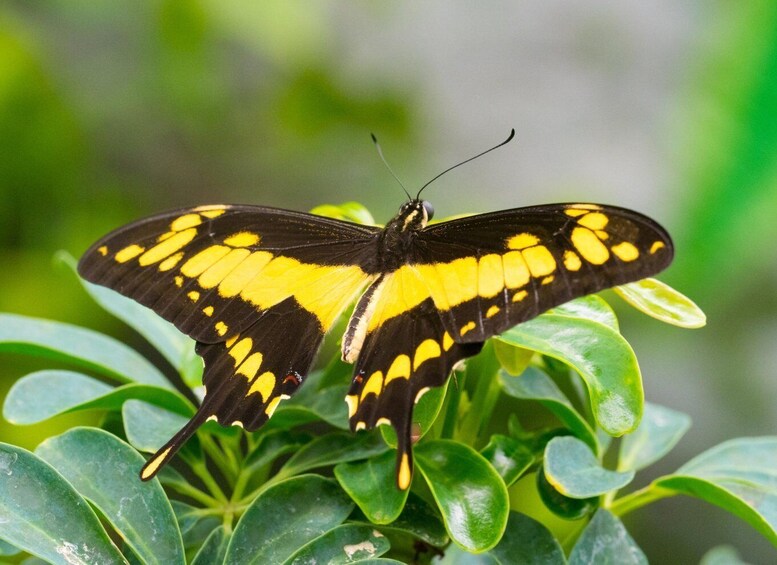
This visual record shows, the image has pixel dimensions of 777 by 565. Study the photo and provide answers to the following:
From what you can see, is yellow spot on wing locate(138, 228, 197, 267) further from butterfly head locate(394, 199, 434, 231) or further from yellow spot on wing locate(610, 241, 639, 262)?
yellow spot on wing locate(610, 241, 639, 262)

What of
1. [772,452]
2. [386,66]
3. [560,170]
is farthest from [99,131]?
[772,452]

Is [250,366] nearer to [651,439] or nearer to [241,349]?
[241,349]

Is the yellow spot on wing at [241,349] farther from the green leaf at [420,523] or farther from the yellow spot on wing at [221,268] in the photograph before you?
the green leaf at [420,523]

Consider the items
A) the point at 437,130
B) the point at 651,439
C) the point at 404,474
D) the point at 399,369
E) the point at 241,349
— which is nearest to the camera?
the point at 404,474

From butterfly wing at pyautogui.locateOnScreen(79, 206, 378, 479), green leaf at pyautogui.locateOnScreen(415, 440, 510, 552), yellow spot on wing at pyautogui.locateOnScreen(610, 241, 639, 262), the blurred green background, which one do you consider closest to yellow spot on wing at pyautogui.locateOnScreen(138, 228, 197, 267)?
butterfly wing at pyautogui.locateOnScreen(79, 206, 378, 479)

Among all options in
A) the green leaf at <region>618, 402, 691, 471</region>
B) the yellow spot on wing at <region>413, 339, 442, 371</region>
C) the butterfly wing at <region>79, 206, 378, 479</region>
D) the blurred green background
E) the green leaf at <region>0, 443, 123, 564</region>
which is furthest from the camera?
the blurred green background

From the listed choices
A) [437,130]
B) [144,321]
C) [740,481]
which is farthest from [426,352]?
[437,130]

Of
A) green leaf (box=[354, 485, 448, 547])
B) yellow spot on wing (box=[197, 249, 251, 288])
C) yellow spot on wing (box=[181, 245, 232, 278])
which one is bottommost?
green leaf (box=[354, 485, 448, 547])
